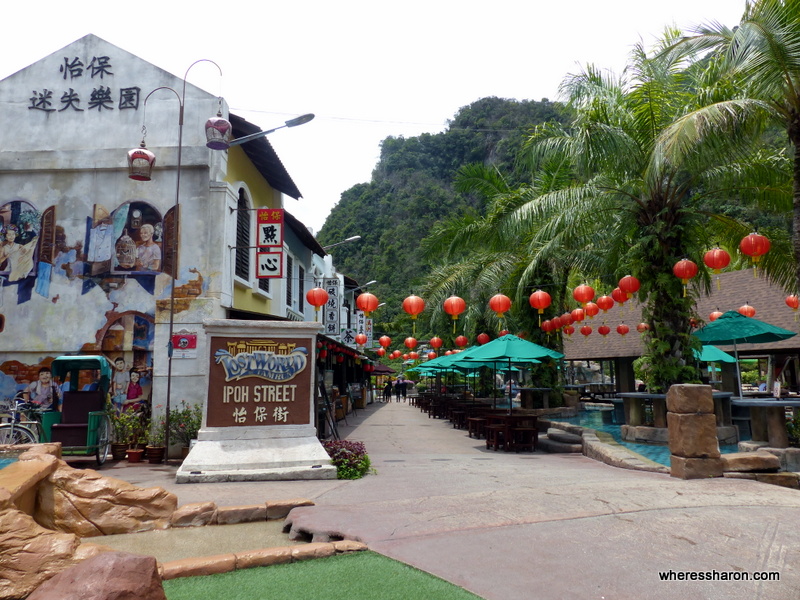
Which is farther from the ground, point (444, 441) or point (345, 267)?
point (345, 267)

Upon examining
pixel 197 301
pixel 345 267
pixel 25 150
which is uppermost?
pixel 345 267

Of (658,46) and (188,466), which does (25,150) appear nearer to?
(188,466)

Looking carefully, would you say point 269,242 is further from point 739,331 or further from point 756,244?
point 739,331

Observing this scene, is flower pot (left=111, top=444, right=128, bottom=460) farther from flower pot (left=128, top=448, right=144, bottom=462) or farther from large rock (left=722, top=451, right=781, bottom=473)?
large rock (left=722, top=451, right=781, bottom=473)

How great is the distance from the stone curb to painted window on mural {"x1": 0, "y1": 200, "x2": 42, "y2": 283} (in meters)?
10.1

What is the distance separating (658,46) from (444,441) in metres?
10.2

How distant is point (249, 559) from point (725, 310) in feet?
66.7

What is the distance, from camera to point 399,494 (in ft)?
23.5

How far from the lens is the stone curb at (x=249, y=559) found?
14.0 ft

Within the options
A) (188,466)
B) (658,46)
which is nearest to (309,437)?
(188,466)

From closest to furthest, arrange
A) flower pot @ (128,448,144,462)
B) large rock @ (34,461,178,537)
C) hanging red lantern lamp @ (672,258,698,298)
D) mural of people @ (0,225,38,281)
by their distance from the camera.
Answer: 1. large rock @ (34,461,178,537)
2. flower pot @ (128,448,144,462)
3. hanging red lantern lamp @ (672,258,698,298)
4. mural of people @ (0,225,38,281)

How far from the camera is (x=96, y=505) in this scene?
5656 millimetres

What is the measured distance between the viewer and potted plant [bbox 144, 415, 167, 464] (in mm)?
10672

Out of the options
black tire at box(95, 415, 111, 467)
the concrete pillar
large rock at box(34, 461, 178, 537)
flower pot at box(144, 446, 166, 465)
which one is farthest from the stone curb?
flower pot at box(144, 446, 166, 465)
